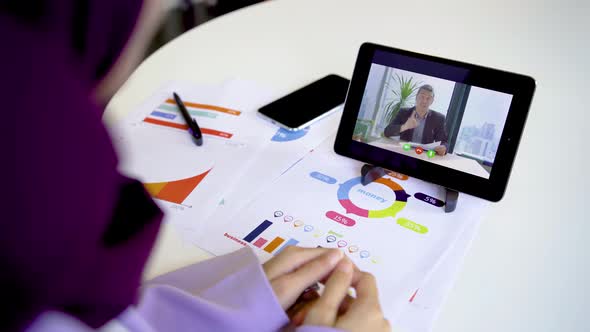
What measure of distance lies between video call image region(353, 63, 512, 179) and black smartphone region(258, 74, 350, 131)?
0.50ft

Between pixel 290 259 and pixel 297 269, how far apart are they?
15mm

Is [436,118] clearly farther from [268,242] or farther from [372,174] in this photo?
[268,242]

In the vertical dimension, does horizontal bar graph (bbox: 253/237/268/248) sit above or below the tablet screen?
below

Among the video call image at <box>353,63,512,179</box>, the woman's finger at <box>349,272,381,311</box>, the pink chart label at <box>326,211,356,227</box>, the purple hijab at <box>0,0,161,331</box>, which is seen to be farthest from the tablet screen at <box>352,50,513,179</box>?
the purple hijab at <box>0,0,161,331</box>

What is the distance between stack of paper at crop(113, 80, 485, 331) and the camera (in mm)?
591

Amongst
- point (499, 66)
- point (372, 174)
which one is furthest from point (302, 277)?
point (499, 66)

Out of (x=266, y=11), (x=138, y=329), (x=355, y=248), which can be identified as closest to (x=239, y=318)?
(x=138, y=329)

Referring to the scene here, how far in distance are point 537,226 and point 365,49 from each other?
0.35m

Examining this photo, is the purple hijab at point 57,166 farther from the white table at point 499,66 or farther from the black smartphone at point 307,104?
the black smartphone at point 307,104

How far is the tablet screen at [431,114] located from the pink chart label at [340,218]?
0.44ft

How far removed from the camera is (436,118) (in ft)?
2.26

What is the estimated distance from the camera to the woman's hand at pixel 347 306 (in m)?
0.48

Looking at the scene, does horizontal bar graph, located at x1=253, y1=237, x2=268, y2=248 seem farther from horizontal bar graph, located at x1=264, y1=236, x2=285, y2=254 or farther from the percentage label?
the percentage label

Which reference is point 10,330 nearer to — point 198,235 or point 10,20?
point 10,20
